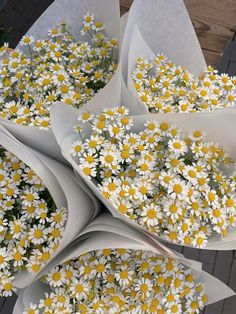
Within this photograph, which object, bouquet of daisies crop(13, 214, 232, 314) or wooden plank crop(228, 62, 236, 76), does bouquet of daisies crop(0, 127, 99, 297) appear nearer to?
bouquet of daisies crop(13, 214, 232, 314)

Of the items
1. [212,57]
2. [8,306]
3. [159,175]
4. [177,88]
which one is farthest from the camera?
[8,306]

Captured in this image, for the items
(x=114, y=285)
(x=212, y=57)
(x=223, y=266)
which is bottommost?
(x=223, y=266)

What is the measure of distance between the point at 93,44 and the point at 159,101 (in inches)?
9.0

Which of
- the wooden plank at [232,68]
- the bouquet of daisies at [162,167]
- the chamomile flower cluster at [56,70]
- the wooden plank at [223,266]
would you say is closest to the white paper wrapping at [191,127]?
the bouquet of daisies at [162,167]

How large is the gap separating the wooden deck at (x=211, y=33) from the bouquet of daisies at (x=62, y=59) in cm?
41

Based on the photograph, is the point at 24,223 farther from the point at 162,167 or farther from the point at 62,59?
the point at 62,59

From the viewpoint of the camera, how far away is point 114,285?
0.74 metres

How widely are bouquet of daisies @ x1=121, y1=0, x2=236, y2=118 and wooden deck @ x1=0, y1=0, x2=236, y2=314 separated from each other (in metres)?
0.34

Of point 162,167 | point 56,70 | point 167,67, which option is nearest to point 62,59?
point 56,70

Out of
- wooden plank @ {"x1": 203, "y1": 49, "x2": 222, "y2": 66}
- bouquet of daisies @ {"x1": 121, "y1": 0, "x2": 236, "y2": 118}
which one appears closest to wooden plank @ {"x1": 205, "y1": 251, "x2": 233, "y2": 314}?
wooden plank @ {"x1": 203, "y1": 49, "x2": 222, "y2": 66}

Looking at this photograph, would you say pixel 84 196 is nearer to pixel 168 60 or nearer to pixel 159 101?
pixel 159 101

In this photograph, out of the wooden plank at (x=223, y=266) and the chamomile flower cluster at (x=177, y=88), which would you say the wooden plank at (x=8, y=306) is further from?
the chamomile flower cluster at (x=177, y=88)

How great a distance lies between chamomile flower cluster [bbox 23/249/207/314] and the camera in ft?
2.39

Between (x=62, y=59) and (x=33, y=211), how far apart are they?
1.10ft
